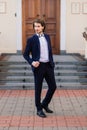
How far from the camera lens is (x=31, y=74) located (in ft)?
39.5

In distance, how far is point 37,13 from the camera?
14898 millimetres

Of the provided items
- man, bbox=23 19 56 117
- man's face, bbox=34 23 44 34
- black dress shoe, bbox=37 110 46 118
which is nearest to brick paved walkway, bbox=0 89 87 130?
black dress shoe, bbox=37 110 46 118

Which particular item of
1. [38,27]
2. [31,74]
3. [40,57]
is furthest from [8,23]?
[40,57]

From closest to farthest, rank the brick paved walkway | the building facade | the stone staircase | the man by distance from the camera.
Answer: the brick paved walkway < the man < the stone staircase < the building facade

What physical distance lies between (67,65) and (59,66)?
33cm

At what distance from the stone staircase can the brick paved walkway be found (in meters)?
0.42

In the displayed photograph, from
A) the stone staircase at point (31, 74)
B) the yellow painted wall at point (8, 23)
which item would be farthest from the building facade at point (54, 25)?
the stone staircase at point (31, 74)

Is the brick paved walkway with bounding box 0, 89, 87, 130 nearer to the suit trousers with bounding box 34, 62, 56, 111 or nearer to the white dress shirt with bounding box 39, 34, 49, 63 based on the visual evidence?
the suit trousers with bounding box 34, 62, 56, 111

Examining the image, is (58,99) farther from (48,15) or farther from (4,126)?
(48,15)

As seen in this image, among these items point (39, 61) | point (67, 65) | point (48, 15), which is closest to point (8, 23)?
point (48, 15)

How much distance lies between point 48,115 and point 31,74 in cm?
400

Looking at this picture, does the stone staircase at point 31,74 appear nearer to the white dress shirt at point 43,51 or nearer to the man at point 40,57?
the man at point 40,57

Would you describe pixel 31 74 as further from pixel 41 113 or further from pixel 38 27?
pixel 38 27

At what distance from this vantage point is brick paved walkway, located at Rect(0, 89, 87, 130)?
733 cm
